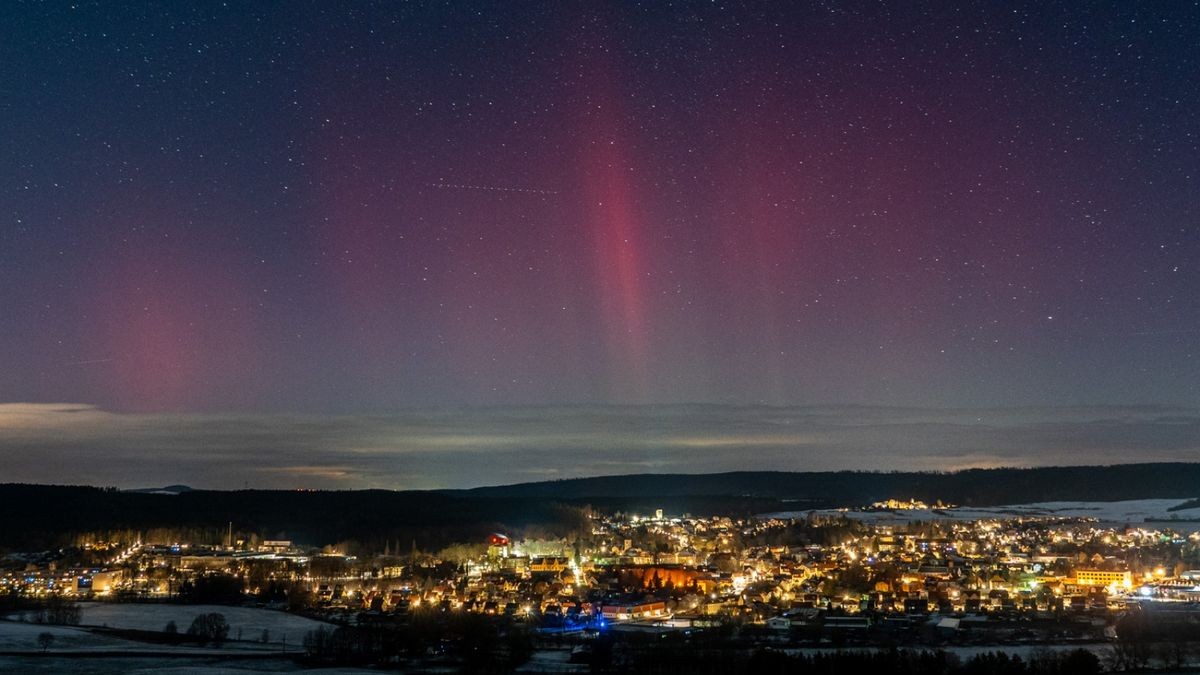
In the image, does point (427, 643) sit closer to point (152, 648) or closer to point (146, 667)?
point (146, 667)

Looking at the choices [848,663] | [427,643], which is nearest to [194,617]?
[427,643]

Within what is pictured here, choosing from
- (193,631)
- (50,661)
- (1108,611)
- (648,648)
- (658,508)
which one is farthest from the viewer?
(658,508)

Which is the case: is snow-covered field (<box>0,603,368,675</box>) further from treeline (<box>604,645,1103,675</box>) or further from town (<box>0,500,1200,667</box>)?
treeline (<box>604,645,1103,675</box>)

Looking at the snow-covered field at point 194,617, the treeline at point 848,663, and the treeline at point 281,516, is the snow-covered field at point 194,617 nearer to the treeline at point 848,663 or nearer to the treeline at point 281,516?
the treeline at point 848,663

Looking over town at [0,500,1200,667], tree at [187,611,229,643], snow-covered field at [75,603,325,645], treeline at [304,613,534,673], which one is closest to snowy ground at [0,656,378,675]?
treeline at [304,613,534,673]

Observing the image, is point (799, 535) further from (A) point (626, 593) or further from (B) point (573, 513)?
(A) point (626, 593)

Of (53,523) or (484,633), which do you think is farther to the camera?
(53,523)

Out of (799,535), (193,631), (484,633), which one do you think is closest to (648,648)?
(484,633)
